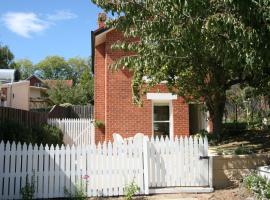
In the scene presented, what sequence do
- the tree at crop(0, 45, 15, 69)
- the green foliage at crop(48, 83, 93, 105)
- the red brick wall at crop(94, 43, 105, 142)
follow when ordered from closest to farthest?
1. the red brick wall at crop(94, 43, 105, 142)
2. the green foliage at crop(48, 83, 93, 105)
3. the tree at crop(0, 45, 15, 69)

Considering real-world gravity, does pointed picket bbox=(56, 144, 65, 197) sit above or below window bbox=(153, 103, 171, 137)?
below

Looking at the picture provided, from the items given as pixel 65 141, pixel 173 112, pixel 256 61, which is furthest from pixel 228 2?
pixel 65 141

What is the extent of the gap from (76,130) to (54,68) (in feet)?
285

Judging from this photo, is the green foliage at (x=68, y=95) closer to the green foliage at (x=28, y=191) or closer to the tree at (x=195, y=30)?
the tree at (x=195, y=30)

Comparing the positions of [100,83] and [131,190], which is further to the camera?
[100,83]

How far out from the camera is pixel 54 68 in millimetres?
105750

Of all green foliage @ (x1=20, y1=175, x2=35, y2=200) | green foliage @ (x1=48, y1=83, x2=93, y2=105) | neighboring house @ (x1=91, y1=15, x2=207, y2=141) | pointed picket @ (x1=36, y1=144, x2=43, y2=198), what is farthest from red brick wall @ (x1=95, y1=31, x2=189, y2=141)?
green foliage @ (x1=48, y1=83, x2=93, y2=105)

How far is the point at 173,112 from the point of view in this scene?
59.4 feet

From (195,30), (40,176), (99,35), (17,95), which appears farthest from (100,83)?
(195,30)

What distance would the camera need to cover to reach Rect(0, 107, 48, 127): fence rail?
12.8 meters

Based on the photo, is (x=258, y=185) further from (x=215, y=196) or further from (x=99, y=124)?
(x=99, y=124)

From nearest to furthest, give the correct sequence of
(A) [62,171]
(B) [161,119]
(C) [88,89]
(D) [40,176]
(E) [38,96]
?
(D) [40,176] < (A) [62,171] < (B) [161,119] < (C) [88,89] < (E) [38,96]

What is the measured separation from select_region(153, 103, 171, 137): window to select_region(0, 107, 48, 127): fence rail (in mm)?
5205

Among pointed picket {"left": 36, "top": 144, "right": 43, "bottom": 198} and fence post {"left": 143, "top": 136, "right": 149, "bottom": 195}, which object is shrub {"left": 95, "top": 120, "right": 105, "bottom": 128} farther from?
pointed picket {"left": 36, "top": 144, "right": 43, "bottom": 198}
